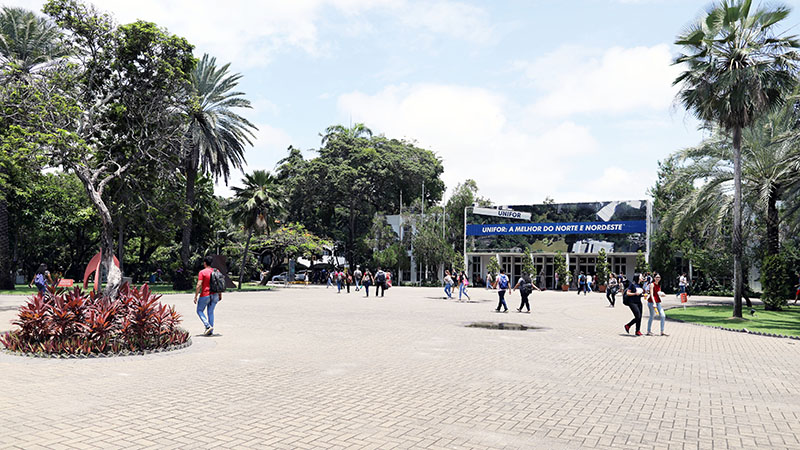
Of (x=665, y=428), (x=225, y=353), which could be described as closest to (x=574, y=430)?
(x=665, y=428)

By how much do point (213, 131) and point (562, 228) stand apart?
94.3 feet

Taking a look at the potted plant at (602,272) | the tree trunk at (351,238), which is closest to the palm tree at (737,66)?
the potted plant at (602,272)

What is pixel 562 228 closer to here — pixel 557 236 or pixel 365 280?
pixel 557 236

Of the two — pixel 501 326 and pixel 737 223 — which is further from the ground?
pixel 737 223

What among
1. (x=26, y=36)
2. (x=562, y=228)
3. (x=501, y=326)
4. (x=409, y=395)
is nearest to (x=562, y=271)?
(x=562, y=228)

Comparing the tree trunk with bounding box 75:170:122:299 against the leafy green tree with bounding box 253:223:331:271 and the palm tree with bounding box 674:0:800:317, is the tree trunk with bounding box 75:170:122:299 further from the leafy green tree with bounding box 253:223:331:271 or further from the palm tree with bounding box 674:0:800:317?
the leafy green tree with bounding box 253:223:331:271

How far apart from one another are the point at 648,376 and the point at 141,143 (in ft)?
47.6

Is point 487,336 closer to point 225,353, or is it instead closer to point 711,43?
point 225,353

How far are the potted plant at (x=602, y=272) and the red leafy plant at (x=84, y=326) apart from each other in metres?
38.6

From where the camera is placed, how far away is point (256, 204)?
39.8 m

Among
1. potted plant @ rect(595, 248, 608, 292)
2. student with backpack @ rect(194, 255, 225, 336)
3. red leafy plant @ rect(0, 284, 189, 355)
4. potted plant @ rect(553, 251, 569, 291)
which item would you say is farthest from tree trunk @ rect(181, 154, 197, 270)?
potted plant @ rect(595, 248, 608, 292)

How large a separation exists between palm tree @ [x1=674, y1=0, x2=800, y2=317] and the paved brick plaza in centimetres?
990

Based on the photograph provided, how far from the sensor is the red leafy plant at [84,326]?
30.8 ft

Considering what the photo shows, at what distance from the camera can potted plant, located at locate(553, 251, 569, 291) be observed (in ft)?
149
